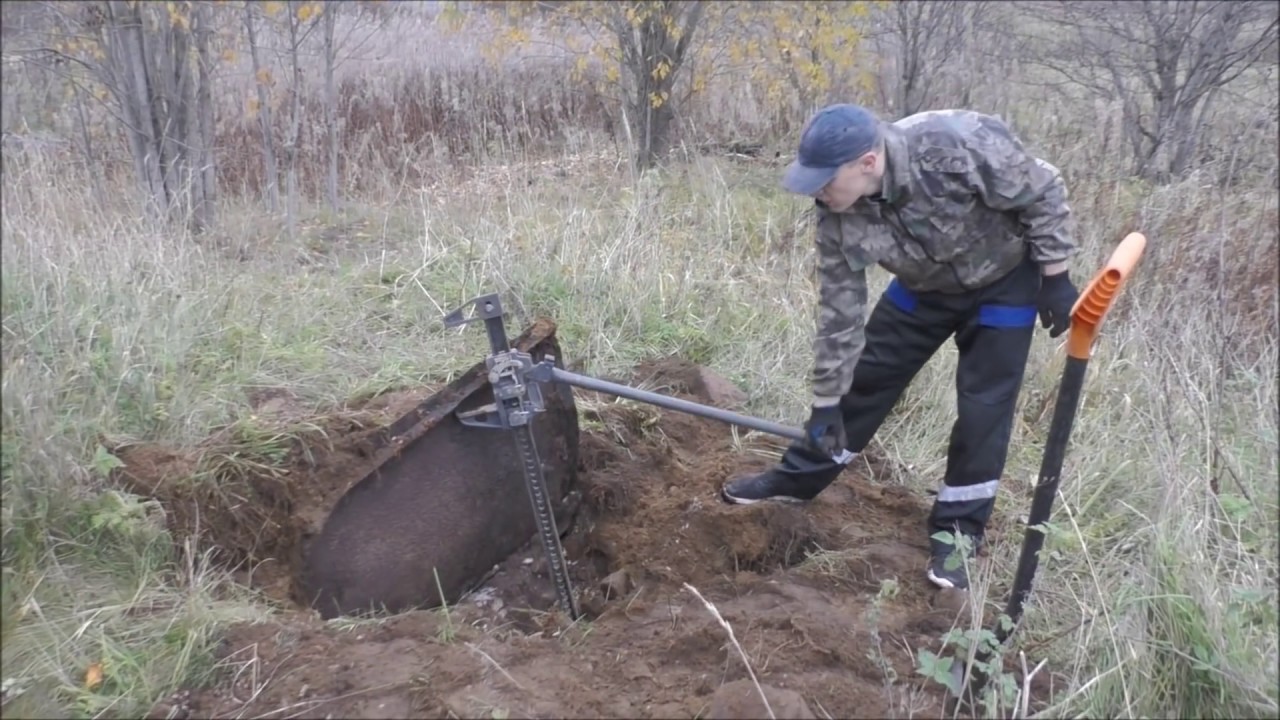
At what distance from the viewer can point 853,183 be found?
309 cm

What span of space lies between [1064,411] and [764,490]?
1650 mm

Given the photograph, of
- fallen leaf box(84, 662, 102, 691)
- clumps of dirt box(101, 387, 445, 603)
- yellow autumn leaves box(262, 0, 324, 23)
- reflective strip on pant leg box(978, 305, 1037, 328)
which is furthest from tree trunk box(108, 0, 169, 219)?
reflective strip on pant leg box(978, 305, 1037, 328)

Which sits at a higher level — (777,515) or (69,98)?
(69,98)

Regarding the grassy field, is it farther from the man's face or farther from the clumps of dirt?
the man's face

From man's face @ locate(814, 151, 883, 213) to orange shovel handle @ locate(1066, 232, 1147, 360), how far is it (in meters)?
0.90

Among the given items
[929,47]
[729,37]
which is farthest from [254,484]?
[929,47]

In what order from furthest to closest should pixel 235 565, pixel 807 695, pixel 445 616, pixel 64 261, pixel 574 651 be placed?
pixel 64 261
pixel 235 565
pixel 445 616
pixel 574 651
pixel 807 695

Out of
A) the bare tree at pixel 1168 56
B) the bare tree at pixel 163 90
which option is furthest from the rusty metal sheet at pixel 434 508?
the bare tree at pixel 1168 56

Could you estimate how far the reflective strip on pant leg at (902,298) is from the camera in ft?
11.7

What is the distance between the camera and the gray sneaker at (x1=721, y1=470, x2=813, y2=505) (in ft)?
12.7

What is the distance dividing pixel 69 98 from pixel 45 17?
2033mm

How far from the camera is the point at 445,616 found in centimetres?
330

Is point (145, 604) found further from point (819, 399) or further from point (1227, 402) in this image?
point (1227, 402)

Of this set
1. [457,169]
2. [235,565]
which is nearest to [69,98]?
[457,169]
